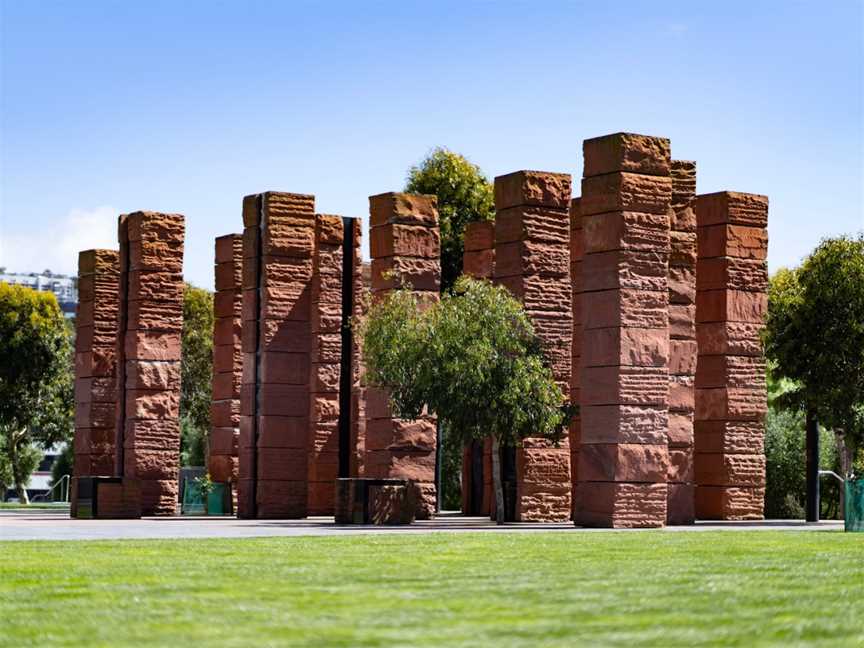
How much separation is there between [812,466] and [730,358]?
104 inches

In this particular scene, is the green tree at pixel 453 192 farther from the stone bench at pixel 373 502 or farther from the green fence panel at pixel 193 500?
the stone bench at pixel 373 502

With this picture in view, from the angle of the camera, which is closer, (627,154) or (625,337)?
(625,337)

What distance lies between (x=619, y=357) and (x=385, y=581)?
12.3 metres

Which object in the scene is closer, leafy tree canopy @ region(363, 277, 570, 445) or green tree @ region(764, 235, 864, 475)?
leafy tree canopy @ region(363, 277, 570, 445)

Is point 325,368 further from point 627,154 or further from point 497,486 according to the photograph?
point 627,154

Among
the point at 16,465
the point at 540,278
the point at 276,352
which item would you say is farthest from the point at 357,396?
the point at 16,465

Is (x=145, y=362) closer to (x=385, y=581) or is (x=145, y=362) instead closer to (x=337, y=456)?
(x=337, y=456)

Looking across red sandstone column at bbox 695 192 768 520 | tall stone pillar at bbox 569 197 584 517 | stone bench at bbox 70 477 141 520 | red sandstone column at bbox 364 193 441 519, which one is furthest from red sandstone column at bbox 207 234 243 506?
red sandstone column at bbox 695 192 768 520

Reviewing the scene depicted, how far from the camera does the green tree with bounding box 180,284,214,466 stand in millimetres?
54469

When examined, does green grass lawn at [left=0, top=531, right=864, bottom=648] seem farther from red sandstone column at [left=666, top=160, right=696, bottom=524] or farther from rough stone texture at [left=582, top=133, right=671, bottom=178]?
red sandstone column at [left=666, top=160, right=696, bottom=524]

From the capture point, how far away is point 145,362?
34625 millimetres

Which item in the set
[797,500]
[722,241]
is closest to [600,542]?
[722,241]

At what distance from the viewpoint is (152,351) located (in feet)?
114

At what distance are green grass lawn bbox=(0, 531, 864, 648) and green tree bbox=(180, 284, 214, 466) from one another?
36060 millimetres
